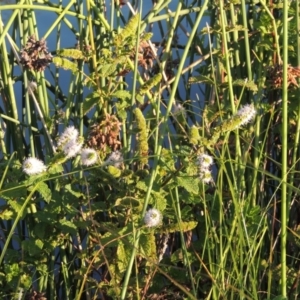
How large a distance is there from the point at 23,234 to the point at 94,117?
12.3 inches

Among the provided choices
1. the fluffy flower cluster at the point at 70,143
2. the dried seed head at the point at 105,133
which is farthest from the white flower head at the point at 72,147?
the dried seed head at the point at 105,133

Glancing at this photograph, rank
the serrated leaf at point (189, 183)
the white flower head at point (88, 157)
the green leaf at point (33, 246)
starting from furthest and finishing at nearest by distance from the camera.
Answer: the green leaf at point (33, 246) → the serrated leaf at point (189, 183) → the white flower head at point (88, 157)

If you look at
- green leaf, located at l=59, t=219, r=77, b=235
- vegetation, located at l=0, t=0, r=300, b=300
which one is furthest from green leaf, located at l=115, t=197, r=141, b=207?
green leaf, located at l=59, t=219, r=77, b=235

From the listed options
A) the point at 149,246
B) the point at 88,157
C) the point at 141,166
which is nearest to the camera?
the point at 88,157

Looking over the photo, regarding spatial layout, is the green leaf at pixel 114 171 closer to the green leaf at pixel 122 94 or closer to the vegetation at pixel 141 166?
the vegetation at pixel 141 166

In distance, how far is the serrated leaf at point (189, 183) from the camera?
1.18 meters

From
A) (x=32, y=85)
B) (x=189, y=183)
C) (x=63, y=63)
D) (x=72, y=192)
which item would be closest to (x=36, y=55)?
(x=63, y=63)

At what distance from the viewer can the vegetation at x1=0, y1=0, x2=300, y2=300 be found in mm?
1164

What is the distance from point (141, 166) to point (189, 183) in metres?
0.14

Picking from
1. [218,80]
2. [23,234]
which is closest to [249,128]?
[218,80]

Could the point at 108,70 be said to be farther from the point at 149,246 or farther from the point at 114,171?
the point at 149,246

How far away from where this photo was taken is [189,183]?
3.89 feet

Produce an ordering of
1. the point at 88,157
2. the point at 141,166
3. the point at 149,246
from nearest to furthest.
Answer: the point at 88,157
the point at 149,246
the point at 141,166

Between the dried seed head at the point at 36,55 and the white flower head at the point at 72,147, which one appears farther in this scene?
the dried seed head at the point at 36,55
